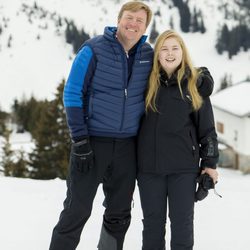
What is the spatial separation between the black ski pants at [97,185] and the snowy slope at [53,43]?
258 feet

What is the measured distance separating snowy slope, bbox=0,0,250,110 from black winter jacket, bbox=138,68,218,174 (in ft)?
259

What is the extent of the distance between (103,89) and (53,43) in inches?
4707

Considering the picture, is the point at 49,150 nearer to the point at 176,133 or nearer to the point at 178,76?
the point at 176,133

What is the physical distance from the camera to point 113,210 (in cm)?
405

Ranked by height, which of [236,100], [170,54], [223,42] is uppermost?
[223,42]

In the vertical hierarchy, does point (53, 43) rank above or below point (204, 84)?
above

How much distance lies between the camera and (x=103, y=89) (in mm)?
3715

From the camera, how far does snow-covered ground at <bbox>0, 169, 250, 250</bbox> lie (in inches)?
201

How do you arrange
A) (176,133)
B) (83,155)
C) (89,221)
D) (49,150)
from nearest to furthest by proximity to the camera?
(83,155), (176,133), (89,221), (49,150)

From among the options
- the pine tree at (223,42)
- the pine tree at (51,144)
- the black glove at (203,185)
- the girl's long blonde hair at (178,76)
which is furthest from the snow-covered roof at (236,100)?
the pine tree at (223,42)

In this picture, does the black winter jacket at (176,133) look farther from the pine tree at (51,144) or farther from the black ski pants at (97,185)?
the pine tree at (51,144)

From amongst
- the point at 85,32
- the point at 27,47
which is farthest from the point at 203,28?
the point at 27,47

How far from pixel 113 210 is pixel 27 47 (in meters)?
116

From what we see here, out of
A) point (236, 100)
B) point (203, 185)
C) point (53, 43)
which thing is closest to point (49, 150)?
point (236, 100)
